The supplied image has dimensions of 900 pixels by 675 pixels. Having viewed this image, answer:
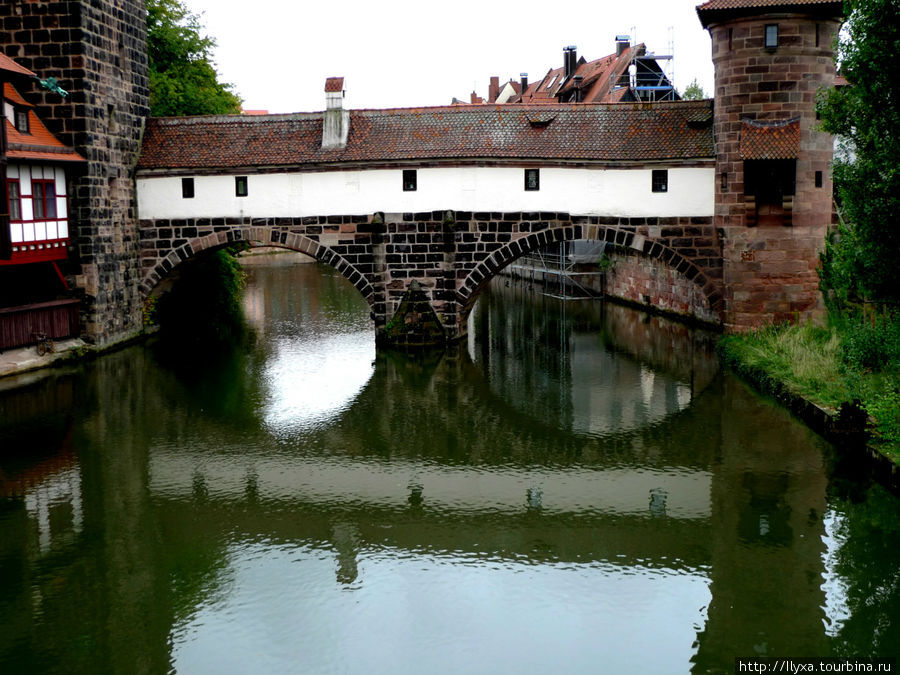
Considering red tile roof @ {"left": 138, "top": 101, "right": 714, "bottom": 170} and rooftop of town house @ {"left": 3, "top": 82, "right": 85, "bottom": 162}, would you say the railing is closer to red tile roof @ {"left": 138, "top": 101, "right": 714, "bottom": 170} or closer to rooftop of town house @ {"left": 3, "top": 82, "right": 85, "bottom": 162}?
rooftop of town house @ {"left": 3, "top": 82, "right": 85, "bottom": 162}

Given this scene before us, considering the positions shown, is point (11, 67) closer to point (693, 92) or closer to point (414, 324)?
point (414, 324)

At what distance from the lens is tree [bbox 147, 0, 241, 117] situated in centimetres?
3089

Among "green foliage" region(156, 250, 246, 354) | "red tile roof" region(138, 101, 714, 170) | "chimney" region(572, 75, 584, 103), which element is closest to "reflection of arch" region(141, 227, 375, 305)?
"green foliage" region(156, 250, 246, 354)

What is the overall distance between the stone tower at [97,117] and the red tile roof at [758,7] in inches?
552

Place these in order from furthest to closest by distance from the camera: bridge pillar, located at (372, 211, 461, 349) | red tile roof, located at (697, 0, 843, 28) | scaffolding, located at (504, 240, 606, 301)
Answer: scaffolding, located at (504, 240, 606, 301) < bridge pillar, located at (372, 211, 461, 349) < red tile roof, located at (697, 0, 843, 28)

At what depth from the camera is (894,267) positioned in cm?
1323

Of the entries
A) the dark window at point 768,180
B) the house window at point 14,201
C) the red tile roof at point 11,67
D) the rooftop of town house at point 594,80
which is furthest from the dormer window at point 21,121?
the rooftop of town house at point 594,80

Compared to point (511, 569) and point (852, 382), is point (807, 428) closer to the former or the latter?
point (852, 382)

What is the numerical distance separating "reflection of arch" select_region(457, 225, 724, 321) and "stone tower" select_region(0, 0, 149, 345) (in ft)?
28.0

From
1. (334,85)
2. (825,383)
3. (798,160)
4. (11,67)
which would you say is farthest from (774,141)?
(11,67)

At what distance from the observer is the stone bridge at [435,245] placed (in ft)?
75.9

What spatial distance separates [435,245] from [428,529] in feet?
43.2

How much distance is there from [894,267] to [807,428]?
3.26 metres

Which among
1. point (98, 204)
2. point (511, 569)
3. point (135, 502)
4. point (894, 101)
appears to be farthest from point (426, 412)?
point (98, 204)
